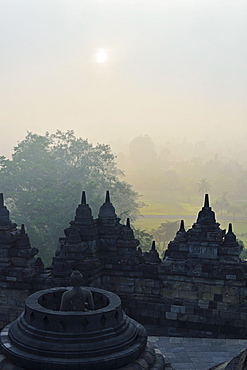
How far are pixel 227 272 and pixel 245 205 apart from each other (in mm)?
61019

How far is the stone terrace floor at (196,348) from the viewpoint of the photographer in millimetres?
12414

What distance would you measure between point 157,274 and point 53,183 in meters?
29.1

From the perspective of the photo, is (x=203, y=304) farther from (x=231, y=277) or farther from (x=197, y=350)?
(x=197, y=350)

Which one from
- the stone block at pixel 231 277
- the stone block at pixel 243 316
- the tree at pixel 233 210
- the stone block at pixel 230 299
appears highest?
the tree at pixel 233 210

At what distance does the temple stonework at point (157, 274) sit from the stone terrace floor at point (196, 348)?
0.79 metres

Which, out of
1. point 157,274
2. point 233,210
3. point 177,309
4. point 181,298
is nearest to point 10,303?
point 157,274

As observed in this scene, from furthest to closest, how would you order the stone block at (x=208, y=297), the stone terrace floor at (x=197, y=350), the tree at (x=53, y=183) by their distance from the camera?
1. the tree at (x=53, y=183)
2. the stone block at (x=208, y=297)
3. the stone terrace floor at (x=197, y=350)

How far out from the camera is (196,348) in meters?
13.5

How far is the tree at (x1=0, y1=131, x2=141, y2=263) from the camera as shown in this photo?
128ft

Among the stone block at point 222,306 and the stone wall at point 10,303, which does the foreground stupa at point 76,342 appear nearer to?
the stone wall at point 10,303

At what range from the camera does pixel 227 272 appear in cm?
1556

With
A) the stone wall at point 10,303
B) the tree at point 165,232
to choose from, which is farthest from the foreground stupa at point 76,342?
the tree at point 165,232

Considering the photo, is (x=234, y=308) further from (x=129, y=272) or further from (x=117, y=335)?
(x=117, y=335)

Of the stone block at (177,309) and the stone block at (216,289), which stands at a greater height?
the stone block at (216,289)
